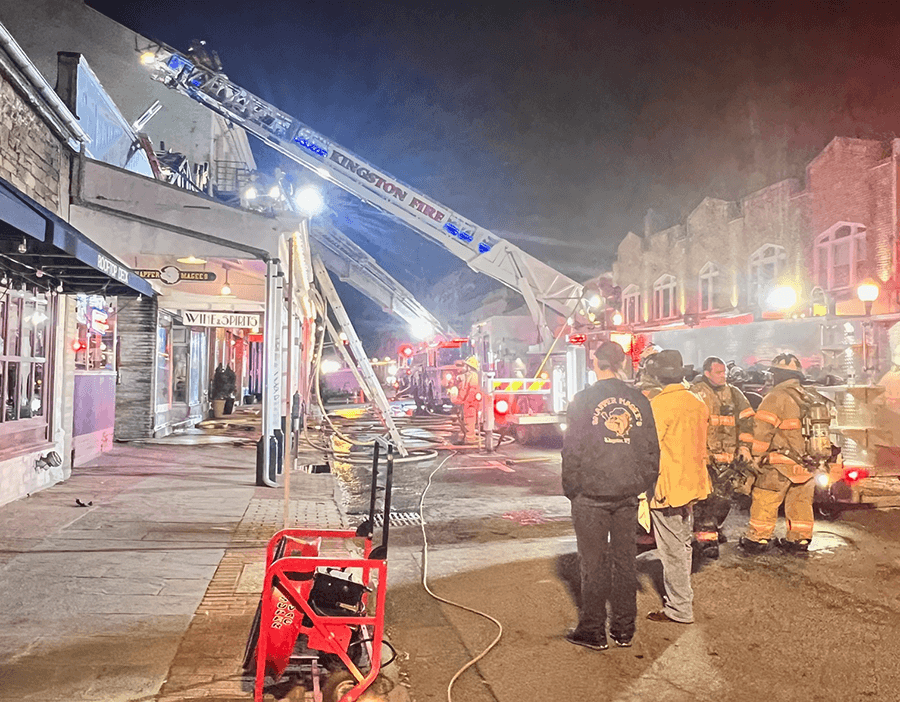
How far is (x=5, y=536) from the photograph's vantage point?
249 inches

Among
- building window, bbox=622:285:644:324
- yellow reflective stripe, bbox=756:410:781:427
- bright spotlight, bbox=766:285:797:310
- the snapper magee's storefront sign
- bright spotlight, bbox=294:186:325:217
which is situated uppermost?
bright spotlight, bbox=294:186:325:217

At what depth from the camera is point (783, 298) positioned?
626 inches

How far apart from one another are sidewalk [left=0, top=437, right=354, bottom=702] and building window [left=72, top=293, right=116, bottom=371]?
2.96m

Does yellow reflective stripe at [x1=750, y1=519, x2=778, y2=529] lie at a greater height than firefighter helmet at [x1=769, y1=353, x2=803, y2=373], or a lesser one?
lesser

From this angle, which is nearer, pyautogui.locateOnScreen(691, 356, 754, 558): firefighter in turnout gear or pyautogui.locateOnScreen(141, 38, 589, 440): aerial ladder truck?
pyautogui.locateOnScreen(691, 356, 754, 558): firefighter in turnout gear

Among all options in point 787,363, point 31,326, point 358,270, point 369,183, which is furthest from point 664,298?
point 31,326

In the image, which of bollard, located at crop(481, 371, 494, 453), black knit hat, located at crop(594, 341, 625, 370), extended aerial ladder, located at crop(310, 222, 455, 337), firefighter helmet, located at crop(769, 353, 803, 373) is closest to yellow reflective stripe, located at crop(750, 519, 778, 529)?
firefighter helmet, located at crop(769, 353, 803, 373)

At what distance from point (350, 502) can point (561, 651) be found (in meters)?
5.35

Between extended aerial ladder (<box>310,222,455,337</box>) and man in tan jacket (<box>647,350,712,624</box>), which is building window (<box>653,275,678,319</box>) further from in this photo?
man in tan jacket (<box>647,350,712,624</box>)

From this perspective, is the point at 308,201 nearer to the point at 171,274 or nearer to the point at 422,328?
the point at 171,274

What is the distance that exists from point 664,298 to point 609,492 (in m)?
20.7

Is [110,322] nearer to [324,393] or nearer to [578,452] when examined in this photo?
[578,452]

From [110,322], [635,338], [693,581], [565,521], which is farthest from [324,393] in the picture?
[693,581]

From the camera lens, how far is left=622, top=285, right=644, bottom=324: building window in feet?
82.1
